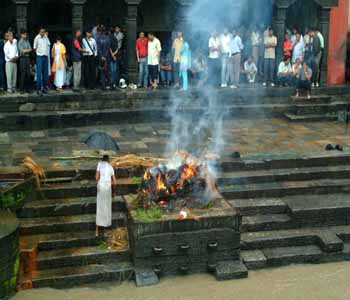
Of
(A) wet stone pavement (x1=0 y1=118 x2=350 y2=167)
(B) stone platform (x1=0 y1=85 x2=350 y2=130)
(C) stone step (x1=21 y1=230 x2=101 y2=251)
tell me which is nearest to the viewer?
(C) stone step (x1=21 y1=230 x2=101 y2=251)

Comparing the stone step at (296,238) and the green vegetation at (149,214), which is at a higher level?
the green vegetation at (149,214)

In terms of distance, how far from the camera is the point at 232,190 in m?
12.9

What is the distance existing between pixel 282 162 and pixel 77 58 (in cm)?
757

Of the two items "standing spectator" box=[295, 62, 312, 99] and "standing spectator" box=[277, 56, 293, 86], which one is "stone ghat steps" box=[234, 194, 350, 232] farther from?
"standing spectator" box=[277, 56, 293, 86]

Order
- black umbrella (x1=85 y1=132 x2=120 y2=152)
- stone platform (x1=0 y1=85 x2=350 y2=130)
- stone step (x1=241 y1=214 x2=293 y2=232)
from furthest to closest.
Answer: stone platform (x1=0 y1=85 x2=350 y2=130) < black umbrella (x1=85 y1=132 x2=120 y2=152) < stone step (x1=241 y1=214 x2=293 y2=232)

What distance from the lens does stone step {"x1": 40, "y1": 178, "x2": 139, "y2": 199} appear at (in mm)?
12367

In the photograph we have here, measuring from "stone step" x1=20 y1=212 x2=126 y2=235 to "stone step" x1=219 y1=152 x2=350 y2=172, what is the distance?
9.62ft

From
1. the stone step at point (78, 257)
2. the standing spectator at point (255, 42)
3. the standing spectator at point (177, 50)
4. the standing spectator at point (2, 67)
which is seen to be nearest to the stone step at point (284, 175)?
the stone step at point (78, 257)

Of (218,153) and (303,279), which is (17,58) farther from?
(303,279)

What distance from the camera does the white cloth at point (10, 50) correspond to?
18.0 metres

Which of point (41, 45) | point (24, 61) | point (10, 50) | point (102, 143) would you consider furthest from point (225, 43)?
point (102, 143)

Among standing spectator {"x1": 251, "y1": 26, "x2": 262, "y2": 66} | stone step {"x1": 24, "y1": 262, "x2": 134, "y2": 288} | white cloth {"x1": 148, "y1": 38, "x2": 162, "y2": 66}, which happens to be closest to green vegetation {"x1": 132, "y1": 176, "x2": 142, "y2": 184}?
stone step {"x1": 24, "y1": 262, "x2": 134, "y2": 288}

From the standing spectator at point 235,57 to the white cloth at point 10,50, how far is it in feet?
21.1

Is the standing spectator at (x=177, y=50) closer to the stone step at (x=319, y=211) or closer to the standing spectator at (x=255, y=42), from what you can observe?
the standing spectator at (x=255, y=42)
